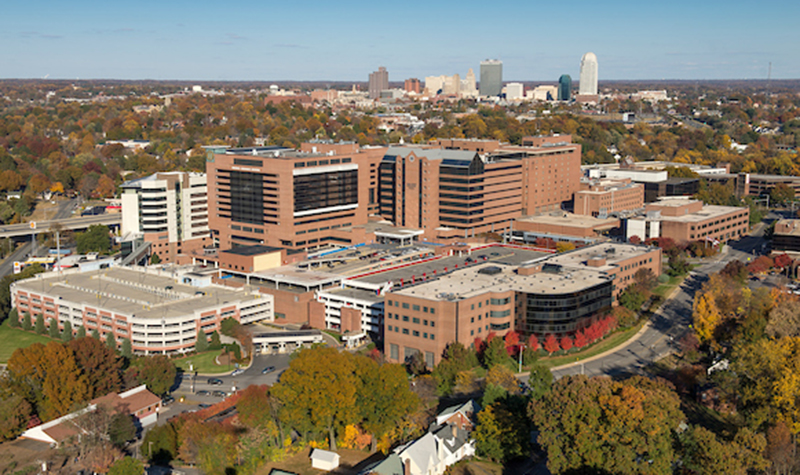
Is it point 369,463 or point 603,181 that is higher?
point 603,181

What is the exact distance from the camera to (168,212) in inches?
4343

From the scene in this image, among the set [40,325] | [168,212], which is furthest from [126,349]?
[168,212]

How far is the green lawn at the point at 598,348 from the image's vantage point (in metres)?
70.6

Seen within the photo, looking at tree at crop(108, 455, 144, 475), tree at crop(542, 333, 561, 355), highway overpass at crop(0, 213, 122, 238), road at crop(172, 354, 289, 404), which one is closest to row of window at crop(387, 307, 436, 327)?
tree at crop(542, 333, 561, 355)

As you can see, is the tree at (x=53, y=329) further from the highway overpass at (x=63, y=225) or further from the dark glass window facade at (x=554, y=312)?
the dark glass window facade at (x=554, y=312)

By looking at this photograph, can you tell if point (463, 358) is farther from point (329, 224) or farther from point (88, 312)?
point (329, 224)

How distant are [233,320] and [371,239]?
108 ft

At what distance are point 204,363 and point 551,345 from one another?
30.5 metres

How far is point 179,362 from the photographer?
244 feet

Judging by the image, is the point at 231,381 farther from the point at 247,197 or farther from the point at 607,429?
the point at 247,197

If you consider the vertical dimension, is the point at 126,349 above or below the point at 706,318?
below

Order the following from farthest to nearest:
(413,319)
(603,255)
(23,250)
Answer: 1. (23,250)
2. (603,255)
3. (413,319)

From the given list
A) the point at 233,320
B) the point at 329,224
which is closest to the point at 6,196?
the point at 329,224

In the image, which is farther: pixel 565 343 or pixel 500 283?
pixel 500 283
